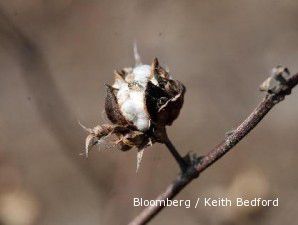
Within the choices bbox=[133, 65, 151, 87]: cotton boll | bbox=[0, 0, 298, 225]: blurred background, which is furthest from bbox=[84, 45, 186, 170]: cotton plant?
bbox=[0, 0, 298, 225]: blurred background

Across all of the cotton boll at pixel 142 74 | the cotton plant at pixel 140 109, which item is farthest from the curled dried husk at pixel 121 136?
the cotton boll at pixel 142 74

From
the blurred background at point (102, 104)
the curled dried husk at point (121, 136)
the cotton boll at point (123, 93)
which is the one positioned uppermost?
the cotton boll at point (123, 93)

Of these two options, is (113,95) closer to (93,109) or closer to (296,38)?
(93,109)

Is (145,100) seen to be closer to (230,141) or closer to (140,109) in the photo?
(140,109)

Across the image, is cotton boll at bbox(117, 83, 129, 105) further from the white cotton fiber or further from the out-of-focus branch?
the out-of-focus branch

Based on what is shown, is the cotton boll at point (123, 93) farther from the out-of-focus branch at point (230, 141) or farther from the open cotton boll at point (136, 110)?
the out-of-focus branch at point (230, 141)
